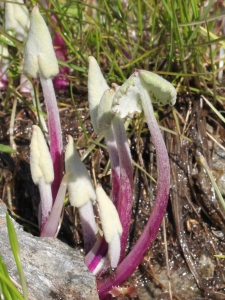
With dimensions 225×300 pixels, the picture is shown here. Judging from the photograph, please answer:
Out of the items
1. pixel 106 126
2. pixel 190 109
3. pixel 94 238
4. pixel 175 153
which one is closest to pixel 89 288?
pixel 94 238

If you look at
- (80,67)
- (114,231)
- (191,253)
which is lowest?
(191,253)

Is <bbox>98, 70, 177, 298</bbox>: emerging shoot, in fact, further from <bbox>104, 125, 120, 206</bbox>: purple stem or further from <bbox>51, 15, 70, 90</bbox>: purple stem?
<bbox>51, 15, 70, 90</bbox>: purple stem

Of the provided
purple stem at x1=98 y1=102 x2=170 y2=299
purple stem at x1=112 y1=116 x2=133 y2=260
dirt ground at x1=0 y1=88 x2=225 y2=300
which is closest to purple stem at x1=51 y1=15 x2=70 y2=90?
dirt ground at x1=0 y1=88 x2=225 y2=300

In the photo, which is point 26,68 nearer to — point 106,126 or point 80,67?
point 106,126

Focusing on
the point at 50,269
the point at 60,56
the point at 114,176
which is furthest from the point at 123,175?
the point at 60,56

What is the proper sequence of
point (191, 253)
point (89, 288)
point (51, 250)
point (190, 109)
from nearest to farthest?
1. point (89, 288)
2. point (51, 250)
3. point (191, 253)
4. point (190, 109)

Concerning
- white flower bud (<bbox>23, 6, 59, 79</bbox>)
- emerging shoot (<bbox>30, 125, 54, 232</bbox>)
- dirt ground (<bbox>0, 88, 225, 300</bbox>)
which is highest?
white flower bud (<bbox>23, 6, 59, 79</bbox>)
